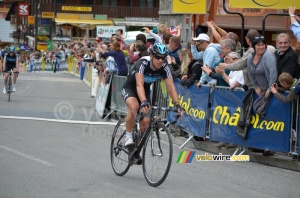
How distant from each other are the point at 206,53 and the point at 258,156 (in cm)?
240

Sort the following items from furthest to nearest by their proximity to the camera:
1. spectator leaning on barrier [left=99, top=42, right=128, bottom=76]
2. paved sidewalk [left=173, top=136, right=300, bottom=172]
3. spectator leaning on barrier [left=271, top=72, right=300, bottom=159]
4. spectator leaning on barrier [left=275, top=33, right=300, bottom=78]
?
spectator leaning on barrier [left=99, top=42, right=128, bottom=76] < spectator leaning on barrier [left=275, top=33, right=300, bottom=78] < paved sidewalk [left=173, top=136, right=300, bottom=172] < spectator leaning on barrier [left=271, top=72, right=300, bottom=159]

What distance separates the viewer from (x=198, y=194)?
8.62 meters

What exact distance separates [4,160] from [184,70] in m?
4.98

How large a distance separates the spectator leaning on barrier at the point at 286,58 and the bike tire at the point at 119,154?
293 centimetres

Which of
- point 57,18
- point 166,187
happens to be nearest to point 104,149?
point 166,187

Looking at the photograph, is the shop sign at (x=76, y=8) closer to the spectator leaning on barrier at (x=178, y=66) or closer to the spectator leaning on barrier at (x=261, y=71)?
the spectator leaning on barrier at (x=178, y=66)

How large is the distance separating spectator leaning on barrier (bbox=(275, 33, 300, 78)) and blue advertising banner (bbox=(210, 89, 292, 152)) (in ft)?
1.69

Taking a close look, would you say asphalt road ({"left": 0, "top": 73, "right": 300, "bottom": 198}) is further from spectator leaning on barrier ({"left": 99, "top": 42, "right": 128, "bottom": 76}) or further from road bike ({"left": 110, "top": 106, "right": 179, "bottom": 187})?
spectator leaning on barrier ({"left": 99, "top": 42, "right": 128, "bottom": 76})

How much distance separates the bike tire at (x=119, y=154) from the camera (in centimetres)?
984

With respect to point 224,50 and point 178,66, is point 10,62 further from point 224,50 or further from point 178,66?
point 224,50

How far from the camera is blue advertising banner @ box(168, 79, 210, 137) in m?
13.2

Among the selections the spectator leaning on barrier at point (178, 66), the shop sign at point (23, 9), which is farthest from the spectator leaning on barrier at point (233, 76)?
the shop sign at point (23, 9)

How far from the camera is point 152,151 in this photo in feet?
29.9

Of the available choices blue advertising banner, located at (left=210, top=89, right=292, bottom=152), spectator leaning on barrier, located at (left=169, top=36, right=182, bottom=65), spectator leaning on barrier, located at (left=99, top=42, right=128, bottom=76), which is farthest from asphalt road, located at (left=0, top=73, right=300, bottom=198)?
spectator leaning on barrier, located at (left=99, top=42, right=128, bottom=76)
